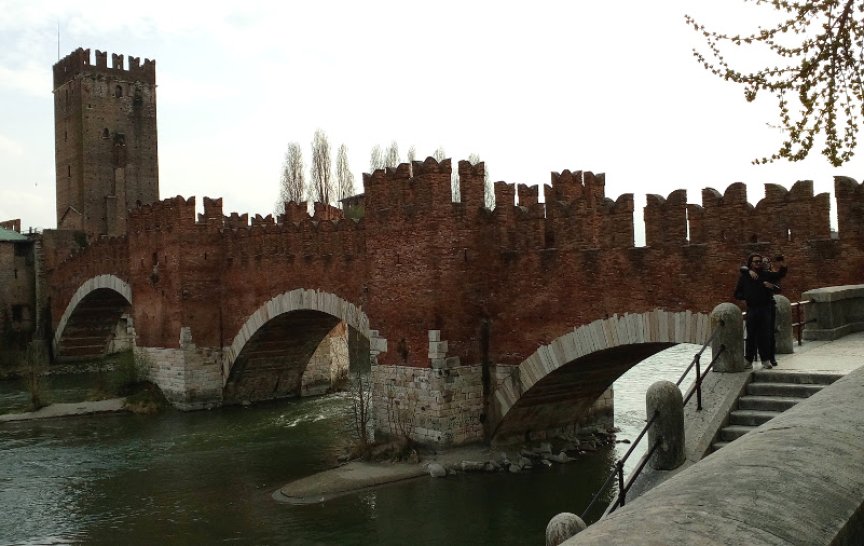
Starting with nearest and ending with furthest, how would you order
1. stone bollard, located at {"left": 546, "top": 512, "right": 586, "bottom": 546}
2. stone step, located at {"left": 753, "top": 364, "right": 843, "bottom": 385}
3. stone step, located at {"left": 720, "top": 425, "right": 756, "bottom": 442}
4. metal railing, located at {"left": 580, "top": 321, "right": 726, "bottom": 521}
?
stone bollard, located at {"left": 546, "top": 512, "right": 586, "bottom": 546} < metal railing, located at {"left": 580, "top": 321, "right": 726, "bottom": 521} < stone step, located at {"left": 720, "top": 425, "right": 756, "bottom": 442} < stone step, located at {"left": 753, "top": 364, "right": 843, "bottom": 385}

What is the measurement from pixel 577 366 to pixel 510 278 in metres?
1.77

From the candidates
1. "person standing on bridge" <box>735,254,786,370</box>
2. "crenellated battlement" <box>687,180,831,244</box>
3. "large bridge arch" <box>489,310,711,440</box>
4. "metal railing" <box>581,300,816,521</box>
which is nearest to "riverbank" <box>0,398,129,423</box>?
Answer: "large bridge arch" <box>489,310,711,440</box>

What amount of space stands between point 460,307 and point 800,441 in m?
10.4

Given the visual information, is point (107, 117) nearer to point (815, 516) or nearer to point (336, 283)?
point (336, 283)

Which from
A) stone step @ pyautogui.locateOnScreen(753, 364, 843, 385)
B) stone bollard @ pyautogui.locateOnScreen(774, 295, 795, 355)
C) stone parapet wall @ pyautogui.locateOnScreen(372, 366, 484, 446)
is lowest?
stone parapet wall @ pyautogui.locateOnScreen(372, 366, 484, 446)

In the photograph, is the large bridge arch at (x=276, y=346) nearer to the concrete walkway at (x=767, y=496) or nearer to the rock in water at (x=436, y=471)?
the rock in water at (x=436, y=471)

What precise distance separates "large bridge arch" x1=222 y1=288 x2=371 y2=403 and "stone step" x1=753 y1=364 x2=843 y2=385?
38.2 feet

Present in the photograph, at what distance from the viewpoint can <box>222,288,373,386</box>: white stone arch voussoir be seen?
16750mm

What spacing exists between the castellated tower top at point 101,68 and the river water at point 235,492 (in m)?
27.8

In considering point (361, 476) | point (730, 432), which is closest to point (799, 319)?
point (730, 432)

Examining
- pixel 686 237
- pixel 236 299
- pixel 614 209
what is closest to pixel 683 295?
pixel 686 237

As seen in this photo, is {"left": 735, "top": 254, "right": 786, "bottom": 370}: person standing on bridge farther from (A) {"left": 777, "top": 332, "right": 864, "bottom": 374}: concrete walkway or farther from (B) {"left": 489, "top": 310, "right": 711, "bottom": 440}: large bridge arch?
(B) {"left": 489, "top": 310, "right": 711, "bottom": 440}: large bridge arch

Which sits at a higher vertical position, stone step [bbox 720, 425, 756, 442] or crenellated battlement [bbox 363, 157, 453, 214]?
crenellated battlement [bbox 363, 157, 453, 214]

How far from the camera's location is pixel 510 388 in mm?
13391
